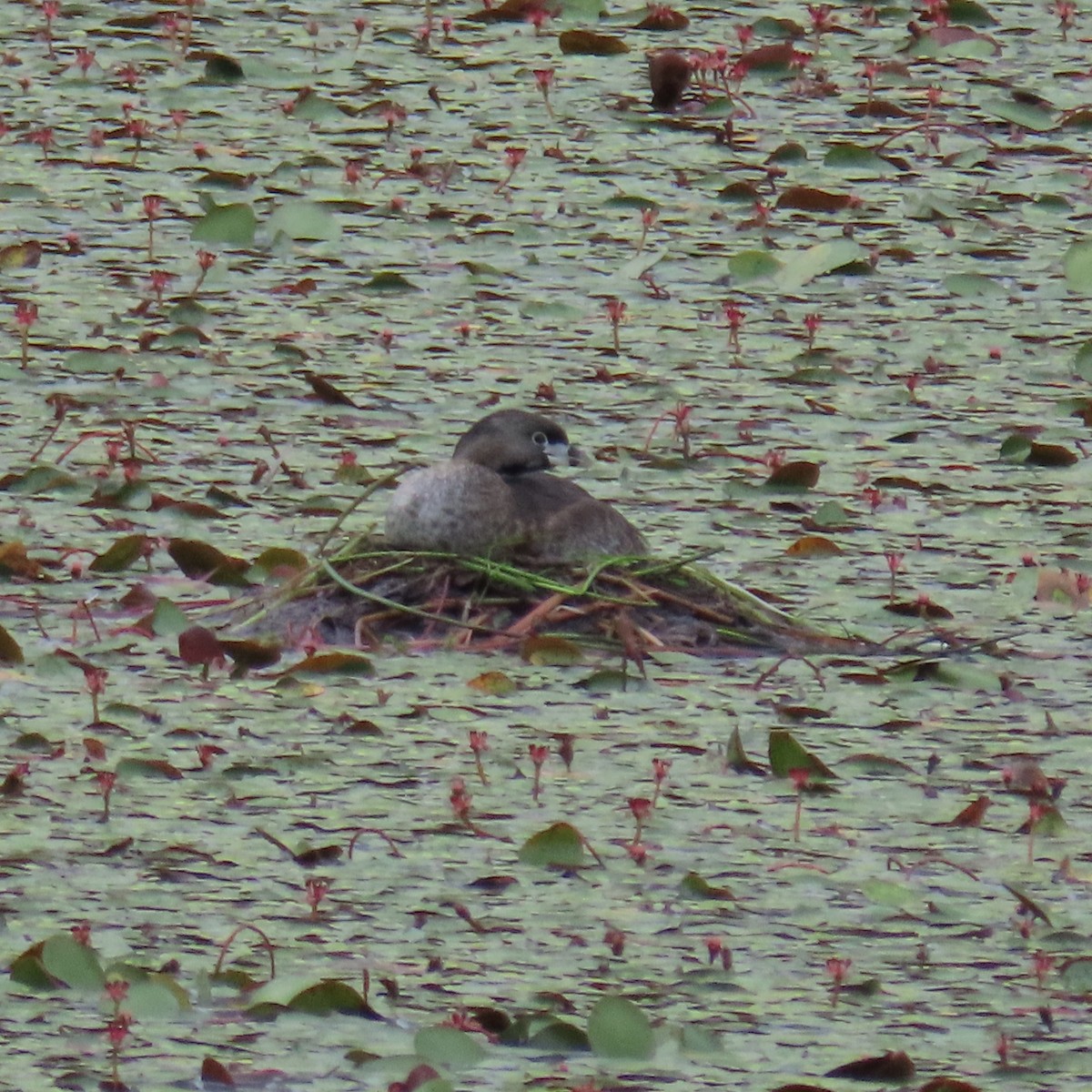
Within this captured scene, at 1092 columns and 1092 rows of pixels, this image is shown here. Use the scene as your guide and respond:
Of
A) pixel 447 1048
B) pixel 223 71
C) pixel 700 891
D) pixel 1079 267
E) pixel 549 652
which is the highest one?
pixel 447 1048

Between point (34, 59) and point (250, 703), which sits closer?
Result: point (250, 703)

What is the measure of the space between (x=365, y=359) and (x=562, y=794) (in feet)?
7.07

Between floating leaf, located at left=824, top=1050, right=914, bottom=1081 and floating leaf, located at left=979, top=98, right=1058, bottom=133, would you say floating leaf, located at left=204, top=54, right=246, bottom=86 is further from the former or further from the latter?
floating leaf, located at left=824, top=1050, right=914, bottom=1081

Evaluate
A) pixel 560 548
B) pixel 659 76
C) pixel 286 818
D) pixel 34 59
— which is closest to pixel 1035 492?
pixel 560 548

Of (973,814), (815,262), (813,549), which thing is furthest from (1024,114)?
(973,814)

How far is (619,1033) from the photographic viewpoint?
3482mm

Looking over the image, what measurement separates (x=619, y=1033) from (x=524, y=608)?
154 cm

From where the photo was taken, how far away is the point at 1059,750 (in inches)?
177

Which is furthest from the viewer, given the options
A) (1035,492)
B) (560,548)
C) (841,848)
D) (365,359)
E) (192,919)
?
(365,359)

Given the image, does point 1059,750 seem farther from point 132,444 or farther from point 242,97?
point 242,97

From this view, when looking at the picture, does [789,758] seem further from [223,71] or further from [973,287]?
[223,71]

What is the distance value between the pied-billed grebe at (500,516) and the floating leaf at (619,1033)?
5.09 feet

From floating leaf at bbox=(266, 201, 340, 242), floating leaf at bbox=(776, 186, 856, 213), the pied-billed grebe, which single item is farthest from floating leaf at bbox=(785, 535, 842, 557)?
floating leaf at bbox=(776, 186, 856, 213)

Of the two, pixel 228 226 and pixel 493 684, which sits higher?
pixel 493 684
